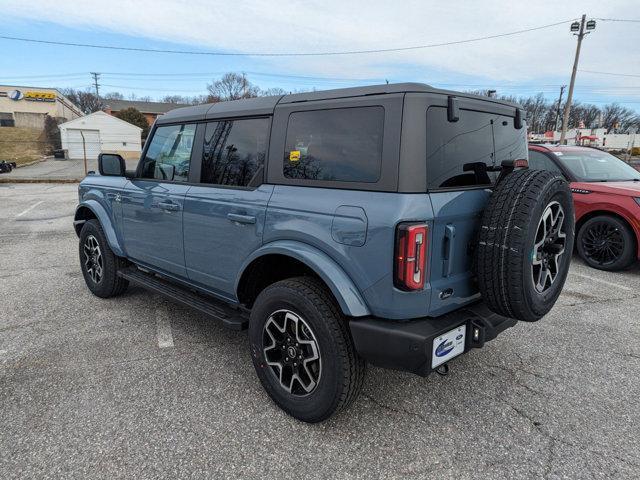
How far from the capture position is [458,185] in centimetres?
235

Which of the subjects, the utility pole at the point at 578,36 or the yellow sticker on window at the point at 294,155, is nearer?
the yellow sticker on window at the point at 294,155

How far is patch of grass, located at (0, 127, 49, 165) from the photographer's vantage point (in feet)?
122

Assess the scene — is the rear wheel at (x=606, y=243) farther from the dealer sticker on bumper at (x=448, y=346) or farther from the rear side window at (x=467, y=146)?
the dealer sticker on bumper at (x=448, y=346)

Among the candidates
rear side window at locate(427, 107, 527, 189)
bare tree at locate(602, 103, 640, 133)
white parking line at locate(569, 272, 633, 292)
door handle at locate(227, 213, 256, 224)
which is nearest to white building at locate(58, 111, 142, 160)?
white parking line at locate(569, 272, 633, 292)

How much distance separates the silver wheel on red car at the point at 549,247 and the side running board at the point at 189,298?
1880 millimetres

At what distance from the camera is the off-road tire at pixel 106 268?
171 inches

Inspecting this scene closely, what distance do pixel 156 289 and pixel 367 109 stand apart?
94.3 inches

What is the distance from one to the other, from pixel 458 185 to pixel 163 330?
2.84 m

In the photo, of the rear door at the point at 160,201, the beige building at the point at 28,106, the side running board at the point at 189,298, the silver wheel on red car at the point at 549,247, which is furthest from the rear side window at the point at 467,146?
the beige building at the point at 28,106

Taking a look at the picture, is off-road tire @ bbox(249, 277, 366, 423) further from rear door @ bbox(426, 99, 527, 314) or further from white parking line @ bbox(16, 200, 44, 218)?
white parking line @ bbox(16, 200, 44, 218)

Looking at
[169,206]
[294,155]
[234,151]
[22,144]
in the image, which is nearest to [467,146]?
[294,155]

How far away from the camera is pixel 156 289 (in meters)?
3.61

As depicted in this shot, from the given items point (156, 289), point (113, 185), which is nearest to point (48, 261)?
point (113, 185)

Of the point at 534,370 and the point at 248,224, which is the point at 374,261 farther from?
the point at 534,370
